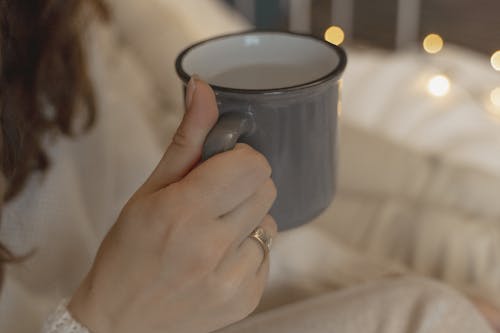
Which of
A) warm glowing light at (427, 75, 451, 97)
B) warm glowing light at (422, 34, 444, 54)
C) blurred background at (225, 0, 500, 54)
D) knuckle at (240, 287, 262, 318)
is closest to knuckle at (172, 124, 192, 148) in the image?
knuckle at (240, 287, 262, 318)

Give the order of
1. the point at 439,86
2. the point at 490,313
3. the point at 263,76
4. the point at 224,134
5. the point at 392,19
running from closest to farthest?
the point at 224,134
the point at 263,76
the point at 490,313
the point at 439,86
the point at 392,19

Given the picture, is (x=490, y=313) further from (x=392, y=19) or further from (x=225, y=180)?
(x=392, y=19)

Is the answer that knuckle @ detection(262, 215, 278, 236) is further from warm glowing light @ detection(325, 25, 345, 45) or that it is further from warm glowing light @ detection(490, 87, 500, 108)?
warm glowing light @ detection(325, 25, 345, 45)

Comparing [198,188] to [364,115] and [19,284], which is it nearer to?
[19,284]

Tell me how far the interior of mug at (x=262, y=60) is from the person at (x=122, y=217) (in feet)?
0.30

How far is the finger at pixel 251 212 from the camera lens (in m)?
0.47

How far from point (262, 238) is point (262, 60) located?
0.16 metres

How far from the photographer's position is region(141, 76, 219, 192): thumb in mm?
445

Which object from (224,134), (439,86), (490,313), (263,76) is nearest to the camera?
(224,134)

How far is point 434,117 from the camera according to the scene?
39.6 inches

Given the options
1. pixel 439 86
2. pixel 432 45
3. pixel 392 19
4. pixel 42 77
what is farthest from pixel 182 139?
pixel 392 19

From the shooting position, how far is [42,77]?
2.60 feet

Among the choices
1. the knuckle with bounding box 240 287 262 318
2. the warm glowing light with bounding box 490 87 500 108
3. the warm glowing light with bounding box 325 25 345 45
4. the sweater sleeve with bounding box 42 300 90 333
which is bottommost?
the warm glowing light with bounding box 325 25 345 45

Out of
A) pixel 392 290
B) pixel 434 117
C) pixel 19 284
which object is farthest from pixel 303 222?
pixel 434 117
